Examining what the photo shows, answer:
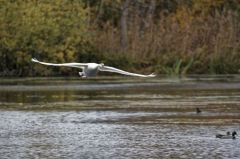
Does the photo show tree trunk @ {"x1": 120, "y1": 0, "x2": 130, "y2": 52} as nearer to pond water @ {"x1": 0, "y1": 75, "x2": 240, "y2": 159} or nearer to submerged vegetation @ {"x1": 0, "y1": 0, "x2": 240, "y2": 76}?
submerged vegetation @ {"x1": 0, "y1": 0, "x2": 240, "y2": 76}

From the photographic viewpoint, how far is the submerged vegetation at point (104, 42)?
58.2m

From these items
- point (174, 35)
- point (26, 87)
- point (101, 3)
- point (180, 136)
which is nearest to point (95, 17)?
point (101, 3)

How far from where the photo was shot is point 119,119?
32.4 m

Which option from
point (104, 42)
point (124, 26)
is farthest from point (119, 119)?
point (124, 26)

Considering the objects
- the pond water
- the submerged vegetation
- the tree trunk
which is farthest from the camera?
the tree trunk

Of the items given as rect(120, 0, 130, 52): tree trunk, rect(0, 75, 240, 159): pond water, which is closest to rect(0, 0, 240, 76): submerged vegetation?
rect(120, 0, 130, 52): tree trunk

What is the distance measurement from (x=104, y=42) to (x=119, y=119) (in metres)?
28.0

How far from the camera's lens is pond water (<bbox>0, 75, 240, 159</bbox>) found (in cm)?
2508

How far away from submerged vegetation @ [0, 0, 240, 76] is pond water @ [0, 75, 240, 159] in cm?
686

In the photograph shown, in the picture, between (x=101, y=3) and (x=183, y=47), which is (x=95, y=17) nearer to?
(x=101, y=3)

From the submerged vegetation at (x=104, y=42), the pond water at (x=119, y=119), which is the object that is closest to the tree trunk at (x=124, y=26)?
the submerged vegetation at (x=104, y=42)

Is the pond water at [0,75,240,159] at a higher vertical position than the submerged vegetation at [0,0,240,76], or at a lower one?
lower

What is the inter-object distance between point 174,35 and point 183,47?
1008 mm

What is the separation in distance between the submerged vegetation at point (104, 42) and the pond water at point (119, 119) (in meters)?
6.86
